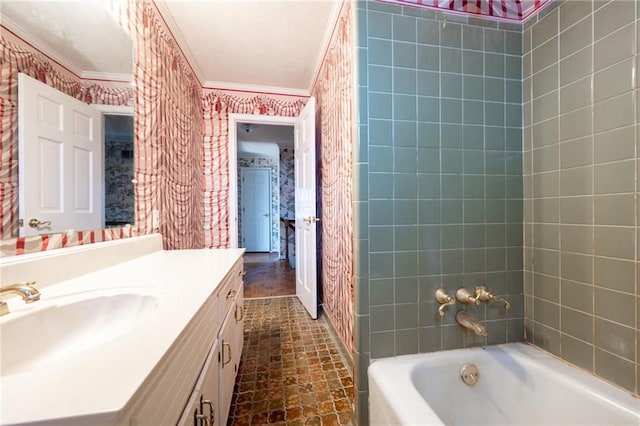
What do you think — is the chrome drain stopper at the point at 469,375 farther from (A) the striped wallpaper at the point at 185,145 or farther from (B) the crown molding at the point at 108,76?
(B) the crown molding at the point at 108,76

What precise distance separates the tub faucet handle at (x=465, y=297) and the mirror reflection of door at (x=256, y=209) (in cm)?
493

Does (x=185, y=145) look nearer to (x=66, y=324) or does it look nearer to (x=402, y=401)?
(x=66, y=324)

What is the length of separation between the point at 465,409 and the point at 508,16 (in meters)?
1.95

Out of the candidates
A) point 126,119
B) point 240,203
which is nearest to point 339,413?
point 126,119

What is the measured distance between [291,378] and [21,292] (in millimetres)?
1343

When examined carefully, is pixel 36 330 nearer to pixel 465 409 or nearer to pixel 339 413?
pixel 339 413

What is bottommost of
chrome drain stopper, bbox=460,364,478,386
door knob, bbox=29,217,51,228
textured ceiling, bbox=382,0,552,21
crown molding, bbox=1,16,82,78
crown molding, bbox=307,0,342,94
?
chrome drain stopper, bbox=460,364,478,386

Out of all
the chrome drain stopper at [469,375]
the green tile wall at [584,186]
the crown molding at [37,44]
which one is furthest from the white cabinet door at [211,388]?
the green tile wall at [584,186]

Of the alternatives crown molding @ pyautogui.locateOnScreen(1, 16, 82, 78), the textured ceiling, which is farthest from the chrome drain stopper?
crown molding @ pyautogui.locateOnScreen(1, 16, 82, 78)

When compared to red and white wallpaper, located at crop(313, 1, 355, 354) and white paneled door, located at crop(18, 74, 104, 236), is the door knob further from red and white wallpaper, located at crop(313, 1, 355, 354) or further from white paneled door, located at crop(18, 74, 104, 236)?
red and white wallpaper, located at crop(313, 1, 355, 354)

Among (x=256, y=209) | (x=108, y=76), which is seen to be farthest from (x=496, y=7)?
(x=256, y=209)

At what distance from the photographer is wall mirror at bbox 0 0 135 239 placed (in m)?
0.78

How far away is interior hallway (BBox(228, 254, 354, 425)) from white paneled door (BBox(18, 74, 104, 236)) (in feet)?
3.88

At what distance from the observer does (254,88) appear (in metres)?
2.66
